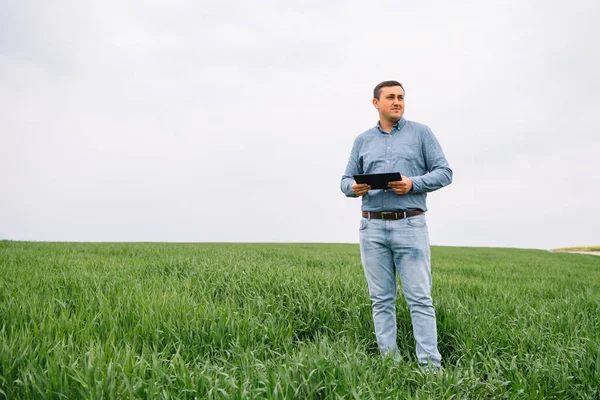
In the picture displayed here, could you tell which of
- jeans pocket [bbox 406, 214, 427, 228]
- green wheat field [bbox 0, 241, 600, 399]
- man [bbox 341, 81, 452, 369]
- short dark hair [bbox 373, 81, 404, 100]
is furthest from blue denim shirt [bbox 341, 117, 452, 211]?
green wheat field [bbox 0, 241, 600, 399]

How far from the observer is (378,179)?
3674 millimetres

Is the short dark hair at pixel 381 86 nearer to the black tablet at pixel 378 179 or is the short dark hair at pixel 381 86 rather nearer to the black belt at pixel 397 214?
the black tablet at pixel 378 179

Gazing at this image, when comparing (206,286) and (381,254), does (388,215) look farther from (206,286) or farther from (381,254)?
(206,286)

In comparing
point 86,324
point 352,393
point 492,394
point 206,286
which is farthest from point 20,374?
point 492,394

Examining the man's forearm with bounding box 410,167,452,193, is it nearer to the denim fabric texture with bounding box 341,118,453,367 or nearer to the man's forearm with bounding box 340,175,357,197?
the denim fabric texture with bounding box 341,118,453,367

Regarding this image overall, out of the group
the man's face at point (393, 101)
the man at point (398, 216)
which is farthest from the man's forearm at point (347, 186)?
the man's face at point (393, 101)

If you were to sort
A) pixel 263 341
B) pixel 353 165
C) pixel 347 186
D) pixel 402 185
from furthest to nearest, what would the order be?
pixel 353 165
pixel 347 186
pixel 263 341
pixel 402 185

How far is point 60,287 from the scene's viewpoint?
18.1 feet

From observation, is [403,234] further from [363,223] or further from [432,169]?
[432,169]

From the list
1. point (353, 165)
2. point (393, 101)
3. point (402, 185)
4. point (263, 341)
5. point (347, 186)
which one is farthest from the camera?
point (353, 165)

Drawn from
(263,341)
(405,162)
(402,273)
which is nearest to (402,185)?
(405,162)

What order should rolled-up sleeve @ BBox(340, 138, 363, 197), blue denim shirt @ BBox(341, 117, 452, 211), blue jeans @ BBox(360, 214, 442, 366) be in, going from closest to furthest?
blue jeans @ BBox(360, 214, 442, 366) → blue denim shirt @ BBox(341, 117, 452, 211) → rolled-up sleeve @ BBox(340, 138, 363, 197)

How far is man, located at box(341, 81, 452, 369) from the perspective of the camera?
12.3 ft

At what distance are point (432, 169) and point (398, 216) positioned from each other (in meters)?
0.68
